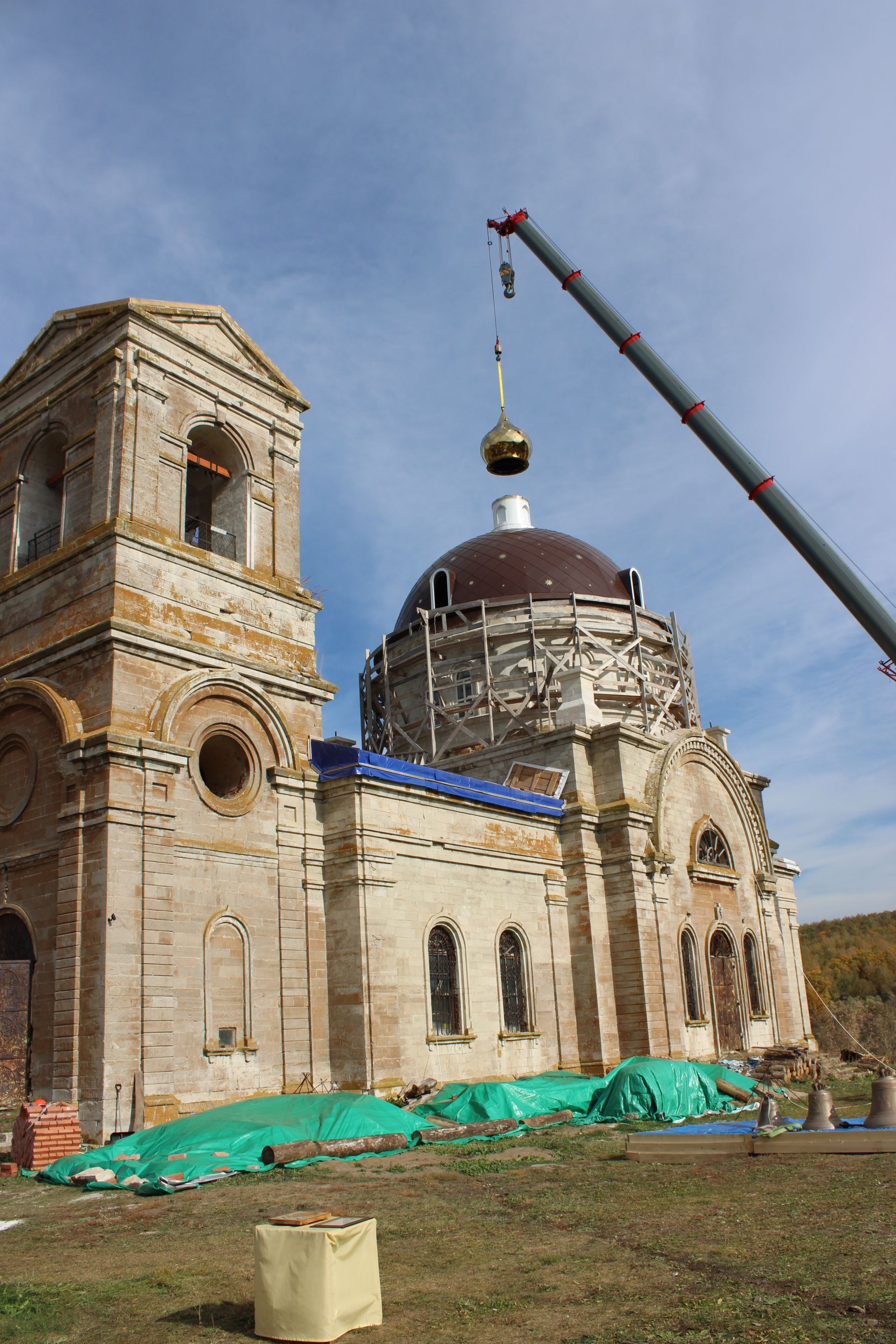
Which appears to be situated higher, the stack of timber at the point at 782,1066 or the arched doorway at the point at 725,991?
the arched doorway at the point at 725,991

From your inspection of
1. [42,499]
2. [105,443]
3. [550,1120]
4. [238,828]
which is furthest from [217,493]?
[550,1120]

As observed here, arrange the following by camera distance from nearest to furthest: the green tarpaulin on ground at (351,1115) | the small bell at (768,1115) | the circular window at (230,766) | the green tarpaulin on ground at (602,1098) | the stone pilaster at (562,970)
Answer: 1. the green tarpaulin on ground at (351,1115)
2. the small bell at (768,1115)
3. the green tarpaulin on ground at (602,1098)
4. the circular window at (230,766)
5. the stone pilaster at (562,970)

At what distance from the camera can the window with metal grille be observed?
23438 mm

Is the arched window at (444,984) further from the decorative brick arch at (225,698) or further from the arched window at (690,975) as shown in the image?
the arched window at (690,975)

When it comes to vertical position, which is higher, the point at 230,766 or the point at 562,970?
the point at 230,766

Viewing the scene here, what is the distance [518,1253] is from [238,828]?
9746 millimetres

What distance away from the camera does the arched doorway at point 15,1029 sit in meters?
14.6

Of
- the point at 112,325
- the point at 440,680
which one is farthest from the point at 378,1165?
the point at 440,680

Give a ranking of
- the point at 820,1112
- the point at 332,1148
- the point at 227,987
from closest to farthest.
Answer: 1. the point at 332,1148
2. the point at 820,1112
3. the point at 227,987

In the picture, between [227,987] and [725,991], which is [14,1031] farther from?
[725,991]

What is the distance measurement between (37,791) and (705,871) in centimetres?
1527

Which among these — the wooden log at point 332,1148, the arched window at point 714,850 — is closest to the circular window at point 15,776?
the wooden log at point 332,1148

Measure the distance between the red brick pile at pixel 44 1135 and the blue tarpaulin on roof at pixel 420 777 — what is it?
21.8ft

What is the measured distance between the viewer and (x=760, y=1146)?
12266mm
